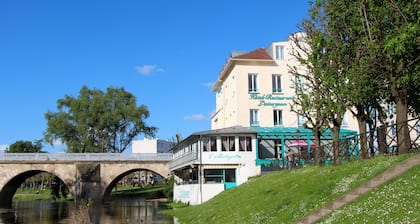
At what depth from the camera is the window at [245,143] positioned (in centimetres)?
3422

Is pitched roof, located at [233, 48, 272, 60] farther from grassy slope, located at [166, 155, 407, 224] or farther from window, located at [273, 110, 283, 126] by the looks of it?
grassy slope, located at [166, 155, 407, 224]

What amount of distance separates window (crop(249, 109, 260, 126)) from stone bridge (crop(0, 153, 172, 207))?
14.4 meters

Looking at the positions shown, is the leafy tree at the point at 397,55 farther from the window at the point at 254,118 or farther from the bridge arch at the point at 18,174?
the bridge arch at the point at 18,174

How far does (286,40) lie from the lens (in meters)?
44.0

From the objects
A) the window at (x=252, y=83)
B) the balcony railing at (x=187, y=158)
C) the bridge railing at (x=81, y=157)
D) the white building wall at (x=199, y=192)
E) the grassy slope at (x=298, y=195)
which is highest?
the window at (x=252, y=83)

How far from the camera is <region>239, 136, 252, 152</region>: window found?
34219 millimetres

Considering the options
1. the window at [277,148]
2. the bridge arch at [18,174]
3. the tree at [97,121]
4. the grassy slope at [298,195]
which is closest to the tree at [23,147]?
the tree at [97,121]

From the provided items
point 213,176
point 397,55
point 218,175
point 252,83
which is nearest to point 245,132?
point 218,175

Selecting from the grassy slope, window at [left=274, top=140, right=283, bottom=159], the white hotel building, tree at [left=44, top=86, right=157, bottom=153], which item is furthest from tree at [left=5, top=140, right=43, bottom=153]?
the grassy slope

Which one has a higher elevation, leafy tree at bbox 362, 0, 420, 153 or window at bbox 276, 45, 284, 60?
window at bbox 276, 45, 284, 60

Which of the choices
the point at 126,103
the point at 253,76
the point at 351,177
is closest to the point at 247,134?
the point at 253,76

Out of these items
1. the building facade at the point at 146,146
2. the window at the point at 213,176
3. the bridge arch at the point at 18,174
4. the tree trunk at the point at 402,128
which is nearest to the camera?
the tree trunk at the point at 402,128

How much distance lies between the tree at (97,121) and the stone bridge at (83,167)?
13.1m

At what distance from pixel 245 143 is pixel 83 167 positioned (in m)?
24.4
